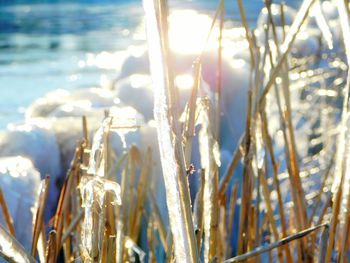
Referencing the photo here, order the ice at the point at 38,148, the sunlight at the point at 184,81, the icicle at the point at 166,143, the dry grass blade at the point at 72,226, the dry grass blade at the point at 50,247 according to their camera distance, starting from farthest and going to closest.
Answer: the sunlight at the point at 184,81 < the ice at the point at 38,148 < the dry grass blade at the point at 72,226 < the dry grass blade at the point at 50,247 < the icicle at the point at 166,143

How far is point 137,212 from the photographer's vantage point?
1.10 metres

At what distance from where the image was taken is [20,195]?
1.40 m

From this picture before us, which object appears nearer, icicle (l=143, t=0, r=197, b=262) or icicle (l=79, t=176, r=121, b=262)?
icicle (l=143, t=0, r=197, b=262)

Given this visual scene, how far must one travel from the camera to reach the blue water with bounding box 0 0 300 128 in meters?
4.71

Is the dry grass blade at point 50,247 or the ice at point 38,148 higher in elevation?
the ice at point 38,148

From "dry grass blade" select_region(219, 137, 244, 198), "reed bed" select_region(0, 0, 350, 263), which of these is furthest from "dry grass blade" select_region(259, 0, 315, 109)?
"dry grass blade" select_region(219, 137, 244, 198)

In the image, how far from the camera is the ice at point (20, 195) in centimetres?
138

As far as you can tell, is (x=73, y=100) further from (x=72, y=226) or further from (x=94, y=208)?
(x=94, y=208)

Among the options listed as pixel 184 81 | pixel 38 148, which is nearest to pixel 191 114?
pixel 38 148

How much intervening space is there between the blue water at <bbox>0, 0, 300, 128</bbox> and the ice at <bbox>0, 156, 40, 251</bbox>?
2066mm

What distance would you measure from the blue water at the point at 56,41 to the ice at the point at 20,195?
2.07 metres

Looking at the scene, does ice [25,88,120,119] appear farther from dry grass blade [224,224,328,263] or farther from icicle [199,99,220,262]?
dry grass blade [224,224,328,263]

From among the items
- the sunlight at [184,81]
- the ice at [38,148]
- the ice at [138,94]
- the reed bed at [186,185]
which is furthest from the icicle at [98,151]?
the ice at [138,94]

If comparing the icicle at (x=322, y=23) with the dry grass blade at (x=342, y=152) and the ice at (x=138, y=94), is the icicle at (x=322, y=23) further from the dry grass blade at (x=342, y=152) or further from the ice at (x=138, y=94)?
the ice at (x=138, y=94)
